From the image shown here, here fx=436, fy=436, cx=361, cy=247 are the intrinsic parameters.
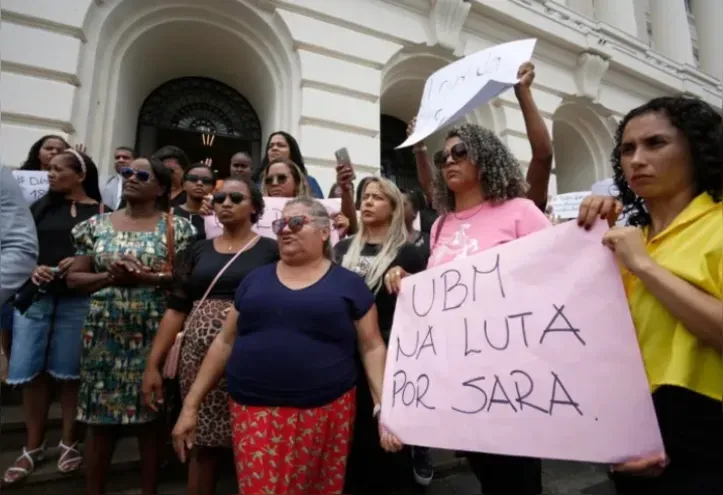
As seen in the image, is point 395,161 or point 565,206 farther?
point 395,161

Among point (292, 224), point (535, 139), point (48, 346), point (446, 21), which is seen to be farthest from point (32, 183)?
point (446, 21)

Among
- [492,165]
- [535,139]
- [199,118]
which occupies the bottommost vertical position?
[492,165]

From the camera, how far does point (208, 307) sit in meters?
2.27

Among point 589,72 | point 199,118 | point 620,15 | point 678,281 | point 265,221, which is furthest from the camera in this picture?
point 620,15

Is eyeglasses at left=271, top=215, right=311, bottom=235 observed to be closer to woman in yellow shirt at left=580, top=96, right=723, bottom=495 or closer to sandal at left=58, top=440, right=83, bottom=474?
woman in yellow shirt at left=580, top=96, right=723, bottom=495

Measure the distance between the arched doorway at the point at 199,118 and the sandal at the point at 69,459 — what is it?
5478 mm

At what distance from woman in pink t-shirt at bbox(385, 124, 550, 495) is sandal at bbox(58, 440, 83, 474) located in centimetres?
239

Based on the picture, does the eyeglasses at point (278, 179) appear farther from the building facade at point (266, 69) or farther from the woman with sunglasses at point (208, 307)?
the building facade at point (266, 69)

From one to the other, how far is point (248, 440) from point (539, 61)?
965cm

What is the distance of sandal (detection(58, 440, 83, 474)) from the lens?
8.86 feet

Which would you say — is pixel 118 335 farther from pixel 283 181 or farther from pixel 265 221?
pixel 283 181

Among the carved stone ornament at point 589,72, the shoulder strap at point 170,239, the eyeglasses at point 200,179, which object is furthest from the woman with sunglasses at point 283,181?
the carved stone ornament at point 589,72

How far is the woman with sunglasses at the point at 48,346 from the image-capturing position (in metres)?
2.72

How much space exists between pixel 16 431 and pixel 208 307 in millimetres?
2153
